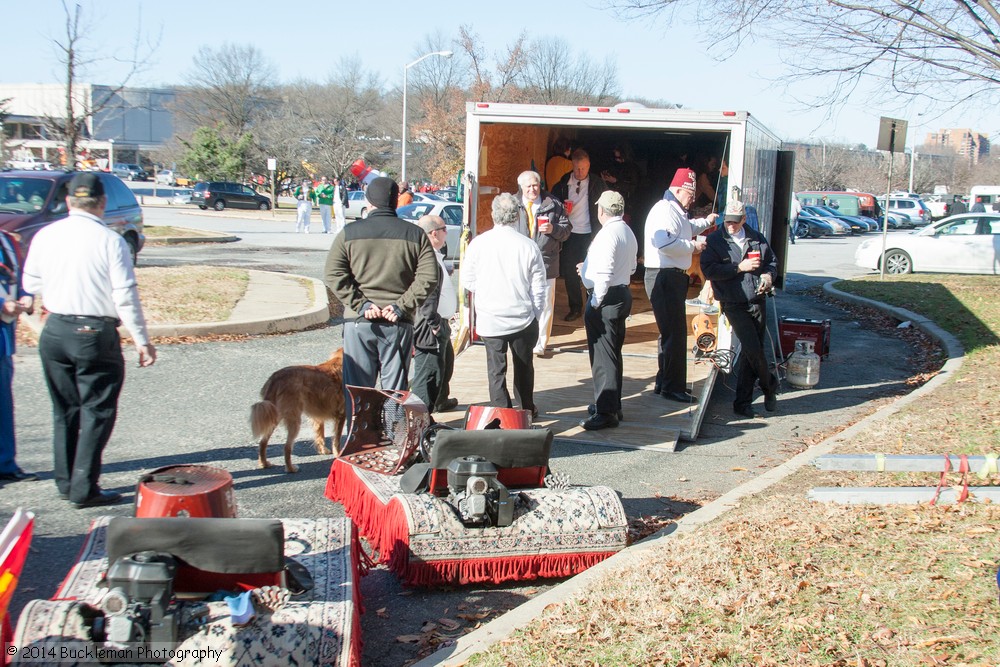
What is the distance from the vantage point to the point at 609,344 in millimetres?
7367

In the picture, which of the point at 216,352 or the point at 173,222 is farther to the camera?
the point at 173,222

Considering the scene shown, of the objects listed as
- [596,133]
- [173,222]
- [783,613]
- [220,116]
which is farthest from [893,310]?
[220,116]

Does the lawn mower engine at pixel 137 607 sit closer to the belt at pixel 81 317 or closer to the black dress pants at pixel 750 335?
the belt at pixel 81 317

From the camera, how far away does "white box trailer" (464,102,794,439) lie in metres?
8.84

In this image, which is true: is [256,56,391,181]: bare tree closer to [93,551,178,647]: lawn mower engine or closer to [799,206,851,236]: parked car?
A: [799,206,851,236]: parked car

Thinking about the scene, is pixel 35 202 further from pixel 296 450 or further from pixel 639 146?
pixel 296 450

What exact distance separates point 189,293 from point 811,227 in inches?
1520

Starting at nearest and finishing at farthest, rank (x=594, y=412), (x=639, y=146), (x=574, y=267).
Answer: (x=594, y=412), (x=574, y=267), (x=639, y=146)

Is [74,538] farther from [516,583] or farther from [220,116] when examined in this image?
[220,116]

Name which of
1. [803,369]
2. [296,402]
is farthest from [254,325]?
[803,369]

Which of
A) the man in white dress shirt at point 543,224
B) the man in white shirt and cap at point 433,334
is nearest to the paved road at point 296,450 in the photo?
the man in white shirt and cap at point 433,334

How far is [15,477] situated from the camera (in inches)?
232

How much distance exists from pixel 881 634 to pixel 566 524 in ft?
5.25

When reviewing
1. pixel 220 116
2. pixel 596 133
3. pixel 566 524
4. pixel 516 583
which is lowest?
pixel 516 583
